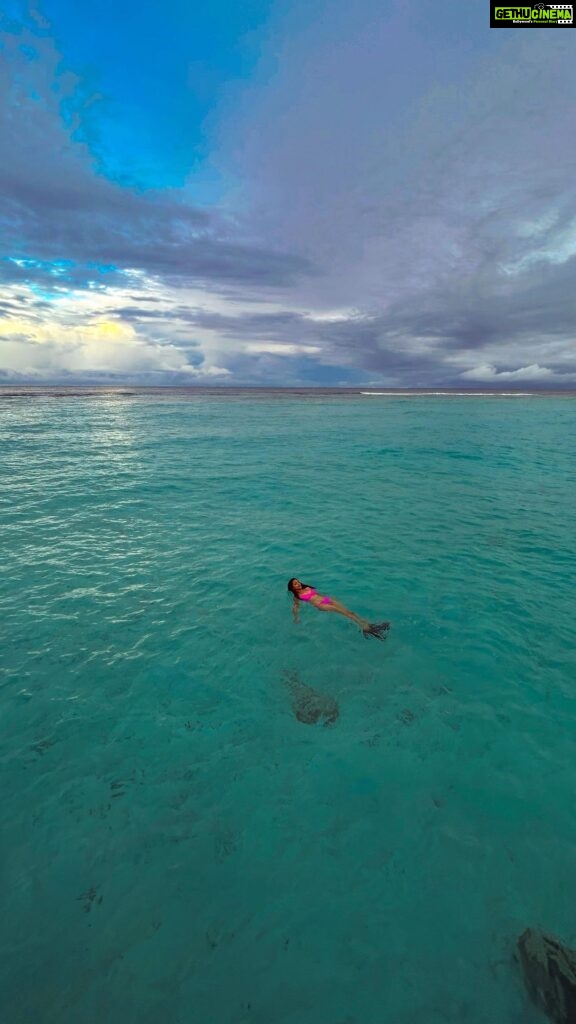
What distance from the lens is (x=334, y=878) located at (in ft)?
23.4

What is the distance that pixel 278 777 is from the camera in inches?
344

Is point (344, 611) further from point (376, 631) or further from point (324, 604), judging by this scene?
point (376, 631)

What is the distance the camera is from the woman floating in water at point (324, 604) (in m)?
12.1

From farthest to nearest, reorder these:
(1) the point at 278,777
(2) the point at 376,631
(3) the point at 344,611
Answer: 1. (2) the point at 376,631
2. (3) the point at 344,611
3. (1) the point at 278,777

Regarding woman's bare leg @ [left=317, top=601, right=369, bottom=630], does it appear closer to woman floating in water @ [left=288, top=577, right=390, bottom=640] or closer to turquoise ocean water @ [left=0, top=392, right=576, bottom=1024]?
woman floating in water @ [left=288, top=577, right=390, bottom=640]

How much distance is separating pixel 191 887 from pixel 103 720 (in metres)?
4.27

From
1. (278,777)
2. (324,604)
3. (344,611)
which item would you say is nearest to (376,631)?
(344,611)

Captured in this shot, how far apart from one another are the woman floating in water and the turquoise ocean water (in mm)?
501

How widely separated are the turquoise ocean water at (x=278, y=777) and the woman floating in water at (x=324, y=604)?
0.50 meters

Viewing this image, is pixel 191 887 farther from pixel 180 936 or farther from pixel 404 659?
pixel 404 659

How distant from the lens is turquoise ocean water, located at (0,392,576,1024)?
239 inches

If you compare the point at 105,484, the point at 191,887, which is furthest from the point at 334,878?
the point at 105,484

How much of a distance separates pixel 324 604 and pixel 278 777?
4.66 metres

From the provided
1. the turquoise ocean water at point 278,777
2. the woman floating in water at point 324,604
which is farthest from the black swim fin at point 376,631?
the turquoise ocean water at point 278,777
